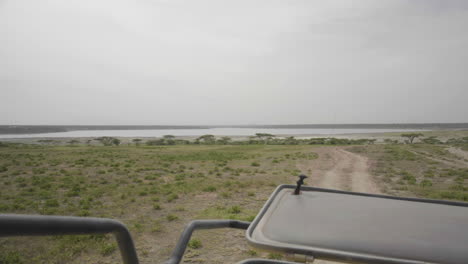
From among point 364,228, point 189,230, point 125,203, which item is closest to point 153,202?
point 125,203

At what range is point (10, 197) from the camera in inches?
438

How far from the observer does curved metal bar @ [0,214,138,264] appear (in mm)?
624

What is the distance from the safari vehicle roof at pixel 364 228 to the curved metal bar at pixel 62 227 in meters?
0.63

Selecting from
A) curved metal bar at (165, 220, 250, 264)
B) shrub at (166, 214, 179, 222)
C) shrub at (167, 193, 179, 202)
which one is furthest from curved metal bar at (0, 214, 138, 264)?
shrub at (167, 193, 179, 202)

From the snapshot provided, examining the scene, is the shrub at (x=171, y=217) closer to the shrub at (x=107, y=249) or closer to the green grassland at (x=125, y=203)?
the green grassland at (x=125, y=203)

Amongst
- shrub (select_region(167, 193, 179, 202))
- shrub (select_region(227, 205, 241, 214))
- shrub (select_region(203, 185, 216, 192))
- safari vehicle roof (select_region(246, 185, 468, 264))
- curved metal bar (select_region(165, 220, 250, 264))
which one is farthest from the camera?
shrub (select_region(203, 185, 216, 192))

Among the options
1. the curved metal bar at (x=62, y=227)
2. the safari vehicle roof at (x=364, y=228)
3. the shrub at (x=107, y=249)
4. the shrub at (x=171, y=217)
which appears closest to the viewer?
the curved metal bar at (x=62, y=227)

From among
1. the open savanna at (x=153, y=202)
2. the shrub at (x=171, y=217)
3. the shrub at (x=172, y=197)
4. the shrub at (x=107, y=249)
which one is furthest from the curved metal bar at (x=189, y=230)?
the shrub at (x=172, y=197)

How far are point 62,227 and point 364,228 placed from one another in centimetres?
148

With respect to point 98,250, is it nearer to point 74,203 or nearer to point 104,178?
point 74,203

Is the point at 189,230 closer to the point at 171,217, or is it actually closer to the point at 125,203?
the point at 171,217

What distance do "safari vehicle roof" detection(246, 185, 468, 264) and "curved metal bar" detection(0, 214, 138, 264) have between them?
63cm

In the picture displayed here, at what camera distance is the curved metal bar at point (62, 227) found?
62cm

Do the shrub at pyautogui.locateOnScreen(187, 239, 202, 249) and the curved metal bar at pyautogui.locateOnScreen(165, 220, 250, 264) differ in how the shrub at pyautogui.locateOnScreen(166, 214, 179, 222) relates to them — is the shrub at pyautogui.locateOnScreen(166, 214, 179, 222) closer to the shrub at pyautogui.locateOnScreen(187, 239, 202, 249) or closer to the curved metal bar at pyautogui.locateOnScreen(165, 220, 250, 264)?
the shrub at pyautogui.locateOnScreen(187, 239, 202, 249)
